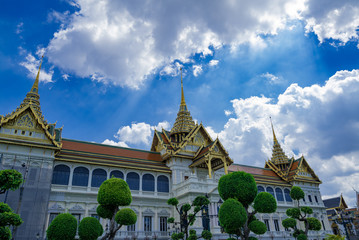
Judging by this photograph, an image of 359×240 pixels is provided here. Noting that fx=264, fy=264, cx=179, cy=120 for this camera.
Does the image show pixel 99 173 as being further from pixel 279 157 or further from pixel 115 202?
pixel 279 157

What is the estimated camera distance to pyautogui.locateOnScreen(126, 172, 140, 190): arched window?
30.8m

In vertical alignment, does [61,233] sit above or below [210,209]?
below

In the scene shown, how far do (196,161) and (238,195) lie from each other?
15.1 meters

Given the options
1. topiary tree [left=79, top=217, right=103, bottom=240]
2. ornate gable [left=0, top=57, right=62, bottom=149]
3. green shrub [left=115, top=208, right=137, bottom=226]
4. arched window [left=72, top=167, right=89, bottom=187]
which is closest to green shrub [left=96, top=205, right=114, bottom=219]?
green shrub [left=115, top=208, right=137, bottom=226]

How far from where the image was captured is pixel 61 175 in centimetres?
2775

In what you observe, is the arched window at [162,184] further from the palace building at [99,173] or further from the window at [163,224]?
the window at [163,224]

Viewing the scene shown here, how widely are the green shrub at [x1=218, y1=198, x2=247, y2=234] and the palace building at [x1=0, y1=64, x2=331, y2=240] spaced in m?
2.98

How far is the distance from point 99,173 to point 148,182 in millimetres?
5896

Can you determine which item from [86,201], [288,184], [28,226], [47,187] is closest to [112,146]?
[86,201]

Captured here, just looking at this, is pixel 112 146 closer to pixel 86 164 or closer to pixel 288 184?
pixel 86 164

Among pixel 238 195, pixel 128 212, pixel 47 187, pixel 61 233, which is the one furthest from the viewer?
pixel 47 187

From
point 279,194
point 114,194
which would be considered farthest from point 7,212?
point 279,194

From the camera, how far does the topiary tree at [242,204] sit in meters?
16.8

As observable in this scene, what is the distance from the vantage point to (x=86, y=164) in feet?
96.0
